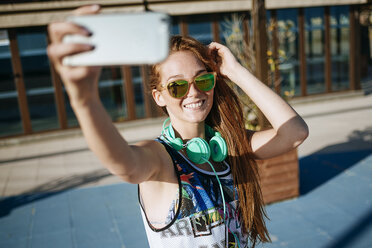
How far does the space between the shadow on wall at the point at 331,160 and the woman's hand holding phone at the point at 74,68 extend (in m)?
4.80

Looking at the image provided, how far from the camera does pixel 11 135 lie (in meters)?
9.71

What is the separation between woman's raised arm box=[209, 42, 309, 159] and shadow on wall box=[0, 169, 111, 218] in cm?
469

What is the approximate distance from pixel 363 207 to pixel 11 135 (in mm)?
8601

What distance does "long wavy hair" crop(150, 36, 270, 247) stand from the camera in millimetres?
1748

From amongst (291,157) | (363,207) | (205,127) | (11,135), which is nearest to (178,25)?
(11,135)

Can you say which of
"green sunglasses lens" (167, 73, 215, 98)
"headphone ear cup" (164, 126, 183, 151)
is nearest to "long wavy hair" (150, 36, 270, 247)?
"green sunglasses lens" (167, 73, 215, 98)

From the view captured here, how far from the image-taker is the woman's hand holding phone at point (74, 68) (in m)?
0.78

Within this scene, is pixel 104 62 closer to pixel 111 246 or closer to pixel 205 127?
pixel 205 127

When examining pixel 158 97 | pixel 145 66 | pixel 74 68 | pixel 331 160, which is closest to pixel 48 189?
pixel 145 66

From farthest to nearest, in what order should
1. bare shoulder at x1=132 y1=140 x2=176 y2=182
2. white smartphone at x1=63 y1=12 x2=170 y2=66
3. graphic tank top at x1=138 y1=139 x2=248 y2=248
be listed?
1. graphic tank top at x1=138 y1=139 x2=248 y2=248
2. bare shoulder at x1=132 y1=140 x2=176 y2=182
3. white smartphone at x1=63 y1=12 x2=170 y2=66

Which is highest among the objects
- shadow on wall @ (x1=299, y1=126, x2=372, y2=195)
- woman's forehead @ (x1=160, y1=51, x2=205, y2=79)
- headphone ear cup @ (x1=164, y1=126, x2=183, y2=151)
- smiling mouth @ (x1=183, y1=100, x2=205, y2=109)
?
woman's forehead @ (x1=160, y1=51, x2=205, y2=79)

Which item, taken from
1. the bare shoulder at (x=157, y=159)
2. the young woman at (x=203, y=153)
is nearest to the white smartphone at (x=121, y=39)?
the young woman at (x=203, y=153)

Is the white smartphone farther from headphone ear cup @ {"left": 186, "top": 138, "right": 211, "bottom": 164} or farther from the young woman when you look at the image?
headphone ear cup @ {"left": 186, "top": 138, "right": 211, "bottom": 164}

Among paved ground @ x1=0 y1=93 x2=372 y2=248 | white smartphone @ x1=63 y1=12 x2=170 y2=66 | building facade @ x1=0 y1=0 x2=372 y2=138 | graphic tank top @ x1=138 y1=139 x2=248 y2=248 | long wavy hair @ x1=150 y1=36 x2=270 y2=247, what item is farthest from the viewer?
building facade @ x1=0 y1=0 x2=372 y2=138
